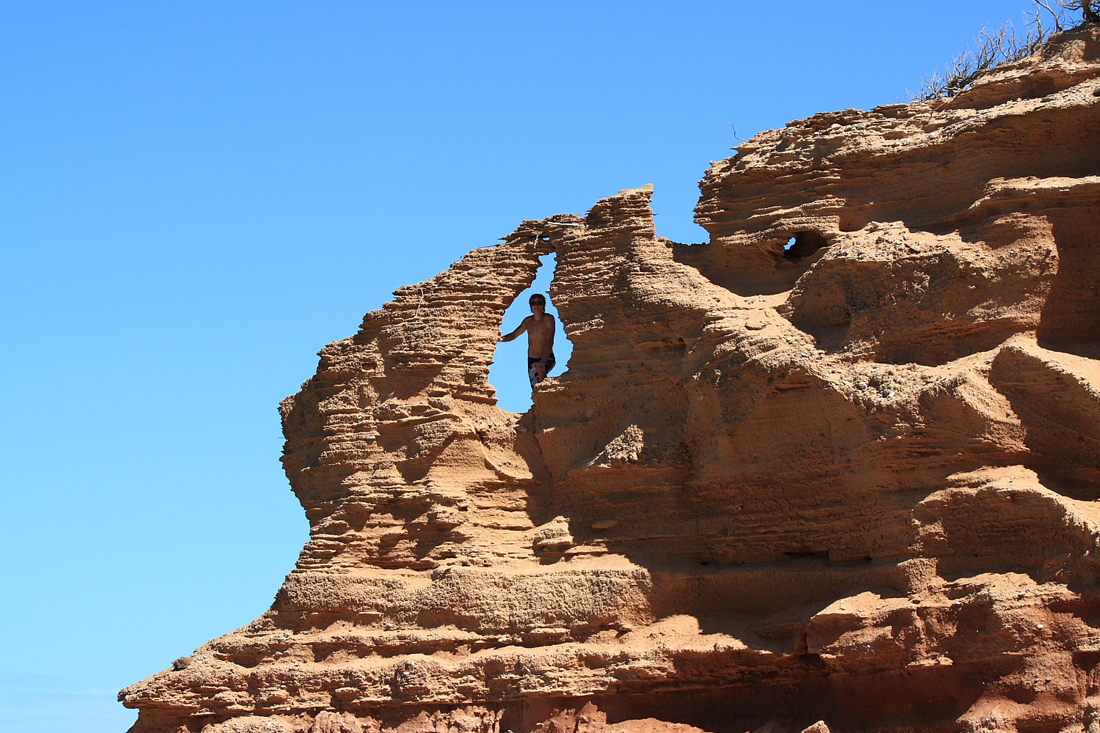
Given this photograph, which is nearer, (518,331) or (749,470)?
(749,470)

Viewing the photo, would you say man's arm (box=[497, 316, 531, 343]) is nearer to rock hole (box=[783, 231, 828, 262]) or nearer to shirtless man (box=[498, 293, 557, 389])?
Answer: shirtless man (box=[498, 293, 557, 389])

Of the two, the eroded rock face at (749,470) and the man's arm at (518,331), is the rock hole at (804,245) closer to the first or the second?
the eroded rock face at (749,470)

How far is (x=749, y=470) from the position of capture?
52.8ft

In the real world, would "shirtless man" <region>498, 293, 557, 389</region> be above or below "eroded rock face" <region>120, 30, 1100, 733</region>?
above

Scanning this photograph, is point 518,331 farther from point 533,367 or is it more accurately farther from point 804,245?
point 804,245

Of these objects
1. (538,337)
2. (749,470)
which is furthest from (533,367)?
(749,470)

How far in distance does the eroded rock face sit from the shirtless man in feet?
1.54

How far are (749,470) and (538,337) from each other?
386 centimetres

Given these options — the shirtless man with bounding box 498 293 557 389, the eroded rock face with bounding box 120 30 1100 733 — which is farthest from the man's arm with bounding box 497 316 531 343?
the eroded rock face with bounding box 120 30 1100 733

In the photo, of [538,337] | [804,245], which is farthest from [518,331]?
[804,245]

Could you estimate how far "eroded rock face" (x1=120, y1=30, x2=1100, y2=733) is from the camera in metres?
14.4

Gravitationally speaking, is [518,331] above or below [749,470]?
above

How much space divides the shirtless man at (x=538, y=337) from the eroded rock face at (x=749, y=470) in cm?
47

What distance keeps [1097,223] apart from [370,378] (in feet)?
28.5
